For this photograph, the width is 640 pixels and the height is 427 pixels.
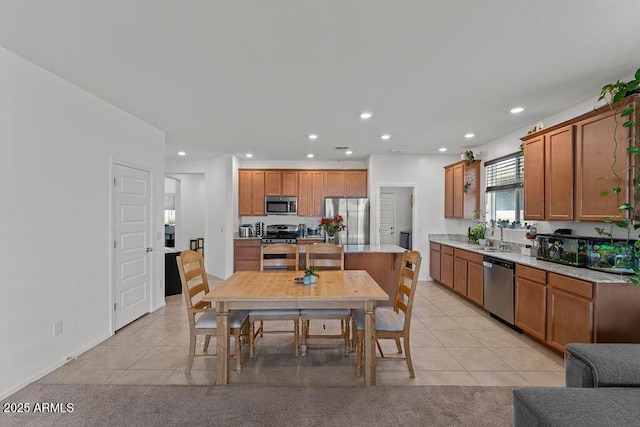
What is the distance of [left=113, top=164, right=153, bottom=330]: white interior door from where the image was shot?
11.9 ft

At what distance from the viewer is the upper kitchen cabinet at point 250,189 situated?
6734 millimetres

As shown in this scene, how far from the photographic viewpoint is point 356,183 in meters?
6.68

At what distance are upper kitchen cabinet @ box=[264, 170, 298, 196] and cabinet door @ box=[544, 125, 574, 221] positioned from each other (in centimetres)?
449

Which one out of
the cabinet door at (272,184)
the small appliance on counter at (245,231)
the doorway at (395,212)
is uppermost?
the cabinet door at (272,184)

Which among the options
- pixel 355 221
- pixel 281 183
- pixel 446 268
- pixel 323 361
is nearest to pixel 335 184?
pixel 355 221

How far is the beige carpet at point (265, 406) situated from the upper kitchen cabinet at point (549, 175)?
6.74 ft

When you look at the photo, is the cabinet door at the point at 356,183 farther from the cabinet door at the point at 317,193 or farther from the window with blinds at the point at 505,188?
the window with blinds at the point at 505,188

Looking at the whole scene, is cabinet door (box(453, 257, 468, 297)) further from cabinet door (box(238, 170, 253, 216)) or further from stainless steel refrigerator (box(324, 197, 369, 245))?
cabinet door (box(238, 170, 253, 216))

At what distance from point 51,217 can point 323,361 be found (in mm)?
2756

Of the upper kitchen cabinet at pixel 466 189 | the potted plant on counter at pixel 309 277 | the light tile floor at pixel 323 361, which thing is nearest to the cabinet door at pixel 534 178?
the light tile floor at pixel 323 361

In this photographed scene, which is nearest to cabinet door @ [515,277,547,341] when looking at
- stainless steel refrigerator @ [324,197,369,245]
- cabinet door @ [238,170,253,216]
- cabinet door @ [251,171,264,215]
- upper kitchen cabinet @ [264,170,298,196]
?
stainless steel refrigerator @ [324,197,369,245]

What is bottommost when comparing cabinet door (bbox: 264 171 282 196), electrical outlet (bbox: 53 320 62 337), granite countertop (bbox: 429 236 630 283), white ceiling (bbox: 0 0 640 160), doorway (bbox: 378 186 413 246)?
electrical outlet (bbox: 53 320 62 337)

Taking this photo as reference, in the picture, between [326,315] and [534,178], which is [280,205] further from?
[534,178]

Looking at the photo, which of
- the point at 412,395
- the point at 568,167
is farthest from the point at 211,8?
the point at 568,167
